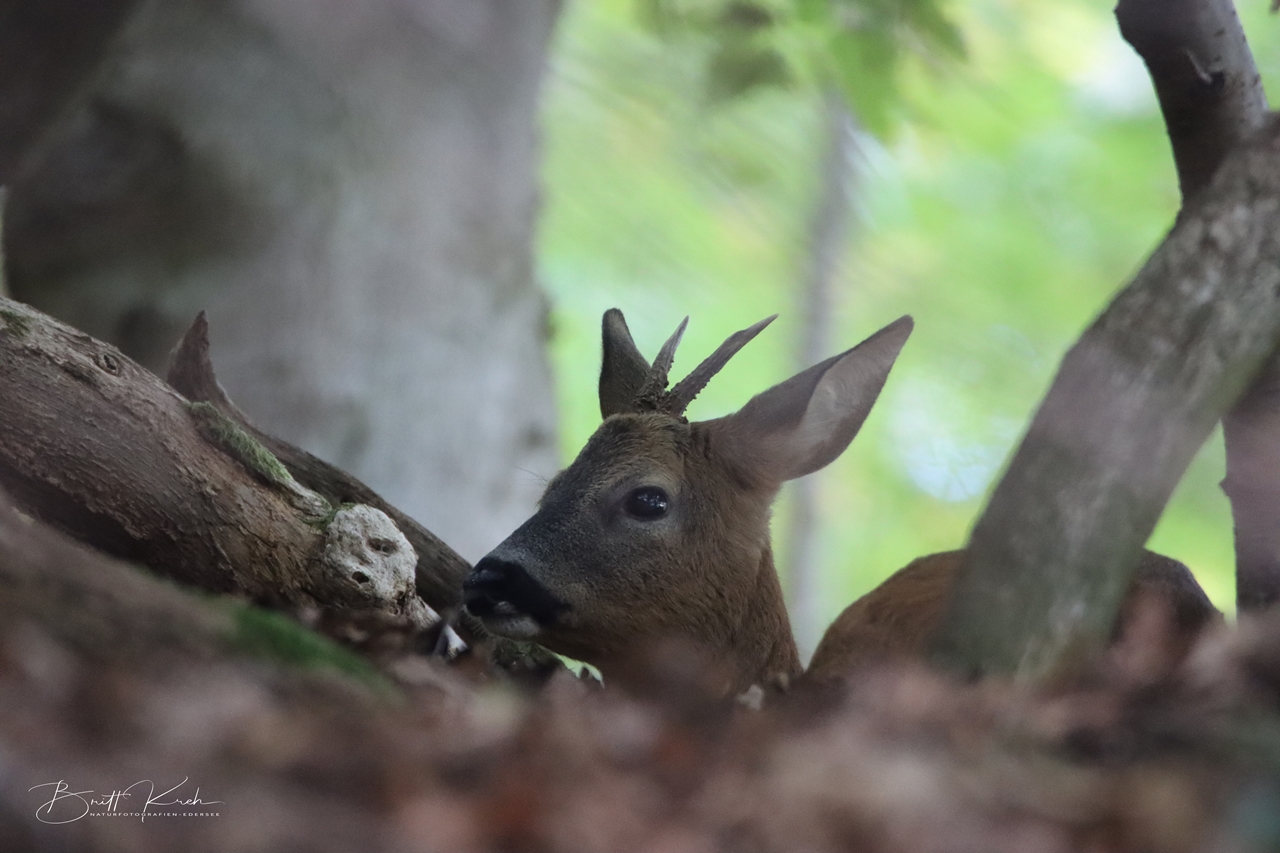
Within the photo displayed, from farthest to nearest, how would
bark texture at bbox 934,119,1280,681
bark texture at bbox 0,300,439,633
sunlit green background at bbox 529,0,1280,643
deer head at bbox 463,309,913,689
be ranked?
sunlit green background at bbox 529,0,1280,643 → deer head at bbox 463,309,913,689 → bark texture at bbox 0,300,439,633 → bark texture at bbox 934,119,1280,681

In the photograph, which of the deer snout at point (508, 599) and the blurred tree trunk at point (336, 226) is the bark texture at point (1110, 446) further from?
the blurred tree trunk at point (336, 226)

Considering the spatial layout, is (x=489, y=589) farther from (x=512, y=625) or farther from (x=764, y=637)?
(x=764, y=637)

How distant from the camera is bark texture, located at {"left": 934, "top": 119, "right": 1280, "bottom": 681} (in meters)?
2.00

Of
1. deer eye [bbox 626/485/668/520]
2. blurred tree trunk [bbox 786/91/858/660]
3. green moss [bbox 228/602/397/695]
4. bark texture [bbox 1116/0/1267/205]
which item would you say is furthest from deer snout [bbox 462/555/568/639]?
blurred tree trunk [bbox 786/91/858/660]

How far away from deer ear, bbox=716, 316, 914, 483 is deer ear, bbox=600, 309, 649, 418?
0.51 metres

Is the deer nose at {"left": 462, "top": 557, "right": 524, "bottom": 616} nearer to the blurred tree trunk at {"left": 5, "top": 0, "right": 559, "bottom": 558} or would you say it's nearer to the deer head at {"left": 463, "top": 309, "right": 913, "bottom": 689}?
the deer head at {"left": 463, "top": 309, "right": 913, "bottom": 689}

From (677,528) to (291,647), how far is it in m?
1.70

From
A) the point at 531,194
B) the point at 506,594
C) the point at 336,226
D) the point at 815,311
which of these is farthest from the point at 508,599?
the point at 815,311

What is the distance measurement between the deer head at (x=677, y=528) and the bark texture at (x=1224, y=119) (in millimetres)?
908

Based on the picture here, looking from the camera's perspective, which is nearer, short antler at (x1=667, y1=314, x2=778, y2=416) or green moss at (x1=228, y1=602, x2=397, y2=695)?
green moss at (x1=228, y1=602, x2=397, y2=695)

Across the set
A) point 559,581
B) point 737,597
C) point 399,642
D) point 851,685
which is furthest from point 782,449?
point 399,642

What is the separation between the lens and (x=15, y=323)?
258cm

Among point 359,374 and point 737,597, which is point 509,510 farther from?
point 737,597

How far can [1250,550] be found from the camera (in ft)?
9.18
